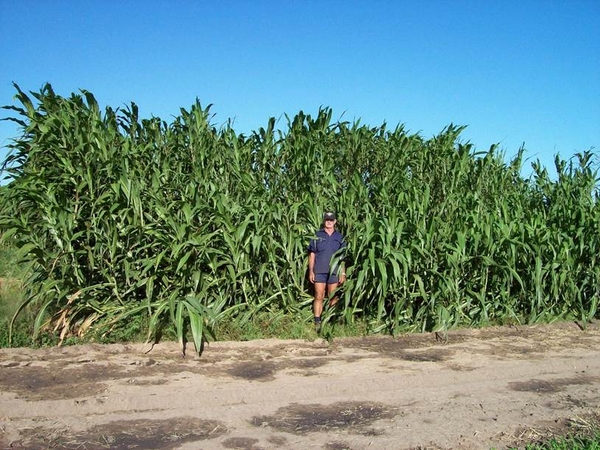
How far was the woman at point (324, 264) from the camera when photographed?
21.7ft

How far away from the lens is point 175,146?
282 inches

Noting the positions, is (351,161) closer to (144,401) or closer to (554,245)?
(554,245)

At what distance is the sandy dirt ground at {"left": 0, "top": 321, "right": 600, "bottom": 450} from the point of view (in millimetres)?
3740

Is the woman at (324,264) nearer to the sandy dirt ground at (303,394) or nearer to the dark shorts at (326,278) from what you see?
the dark shorts at (326,278)

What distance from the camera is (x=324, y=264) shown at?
259 inches

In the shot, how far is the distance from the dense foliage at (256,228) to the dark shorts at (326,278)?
0.22 metres

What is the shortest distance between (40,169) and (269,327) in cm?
323

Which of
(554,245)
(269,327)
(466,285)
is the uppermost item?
(554,245)

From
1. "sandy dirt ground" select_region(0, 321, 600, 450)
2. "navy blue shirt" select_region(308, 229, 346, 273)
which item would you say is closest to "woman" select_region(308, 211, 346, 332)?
"navy blue shirt" select_region(308, 229, 346, 273)

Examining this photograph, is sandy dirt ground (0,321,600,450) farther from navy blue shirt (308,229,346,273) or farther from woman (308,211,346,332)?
navy blue shirt (308,229,346,273)

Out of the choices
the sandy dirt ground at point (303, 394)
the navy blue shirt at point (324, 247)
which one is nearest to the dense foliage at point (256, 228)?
the navy blue shirt at point (324, 247)

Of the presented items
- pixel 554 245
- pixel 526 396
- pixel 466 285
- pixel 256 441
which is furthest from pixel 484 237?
pixel 256 441

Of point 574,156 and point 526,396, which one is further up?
point 574,156

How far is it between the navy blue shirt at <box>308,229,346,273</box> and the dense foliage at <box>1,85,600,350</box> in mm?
141
